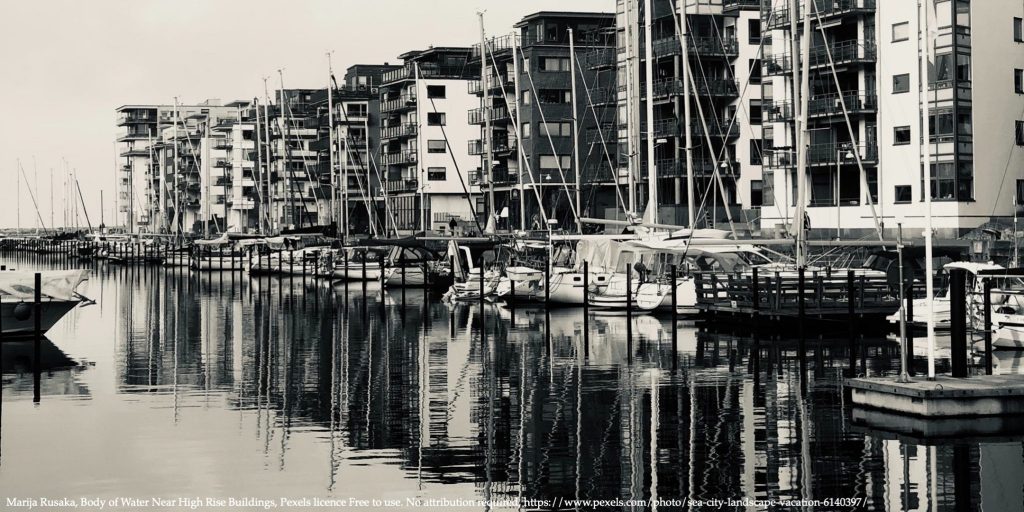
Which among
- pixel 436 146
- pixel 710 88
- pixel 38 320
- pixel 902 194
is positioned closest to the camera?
pixel 38 320

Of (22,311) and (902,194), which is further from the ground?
(902,194)

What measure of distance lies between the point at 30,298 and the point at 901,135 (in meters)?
49.2

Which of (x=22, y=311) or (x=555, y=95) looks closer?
(x=22, y=311)

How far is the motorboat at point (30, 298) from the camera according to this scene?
159ft

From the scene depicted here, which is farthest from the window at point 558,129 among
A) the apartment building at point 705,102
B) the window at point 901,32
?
the window at point 901,32

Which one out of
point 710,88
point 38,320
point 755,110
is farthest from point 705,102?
point 38,320

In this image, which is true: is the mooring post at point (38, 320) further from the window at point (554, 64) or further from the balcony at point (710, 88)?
the window at point (554, 64)

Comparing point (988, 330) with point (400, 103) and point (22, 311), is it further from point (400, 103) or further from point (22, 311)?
point (400, 103)

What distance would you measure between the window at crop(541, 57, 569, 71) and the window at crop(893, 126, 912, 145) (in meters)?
42.1

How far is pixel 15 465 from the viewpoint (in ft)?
81.6

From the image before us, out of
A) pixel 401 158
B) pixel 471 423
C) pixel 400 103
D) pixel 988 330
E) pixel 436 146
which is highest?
pixel 400 103

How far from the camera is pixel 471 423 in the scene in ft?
95.7

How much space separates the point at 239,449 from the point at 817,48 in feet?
211

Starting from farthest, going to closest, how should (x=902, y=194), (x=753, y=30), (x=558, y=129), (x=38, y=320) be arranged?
(x=558, y=129)
(x=753, y=30)
(x=902, y=194)
(x=38, y=320)
